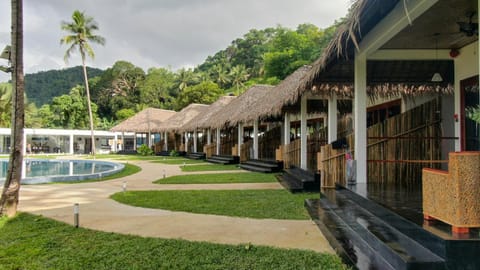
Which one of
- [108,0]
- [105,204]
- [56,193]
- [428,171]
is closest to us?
[428,171]

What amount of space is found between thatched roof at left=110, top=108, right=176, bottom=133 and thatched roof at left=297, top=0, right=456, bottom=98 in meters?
27.5

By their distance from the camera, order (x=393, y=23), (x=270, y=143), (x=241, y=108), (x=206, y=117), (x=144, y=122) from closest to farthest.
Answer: (x=393, y=23), (x=270, y=143), (x=241, y=108), (x=206, y=117), (x=144, y=122)

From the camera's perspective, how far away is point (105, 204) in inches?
316

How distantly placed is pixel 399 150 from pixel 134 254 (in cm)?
581

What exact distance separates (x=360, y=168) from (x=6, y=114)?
39278mm

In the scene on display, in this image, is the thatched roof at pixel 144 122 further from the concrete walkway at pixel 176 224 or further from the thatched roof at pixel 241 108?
the concrete walkway at pixel 176 224

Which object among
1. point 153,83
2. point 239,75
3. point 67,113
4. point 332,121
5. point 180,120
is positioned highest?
point 239,75

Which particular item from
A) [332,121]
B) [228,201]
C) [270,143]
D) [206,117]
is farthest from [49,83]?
[332,121]

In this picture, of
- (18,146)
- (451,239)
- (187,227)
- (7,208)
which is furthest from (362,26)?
(7,208)

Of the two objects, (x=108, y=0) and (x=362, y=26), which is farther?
(x=108, y=0)

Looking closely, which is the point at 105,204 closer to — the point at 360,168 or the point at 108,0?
the point at 360,168

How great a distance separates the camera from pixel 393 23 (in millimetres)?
4969

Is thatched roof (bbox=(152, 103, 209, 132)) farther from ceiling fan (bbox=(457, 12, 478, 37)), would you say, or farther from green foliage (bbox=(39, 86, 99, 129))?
ceiling fan (bbox=(457, 12, 478, 37))

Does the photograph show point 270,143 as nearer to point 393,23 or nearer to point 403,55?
point 403,55
